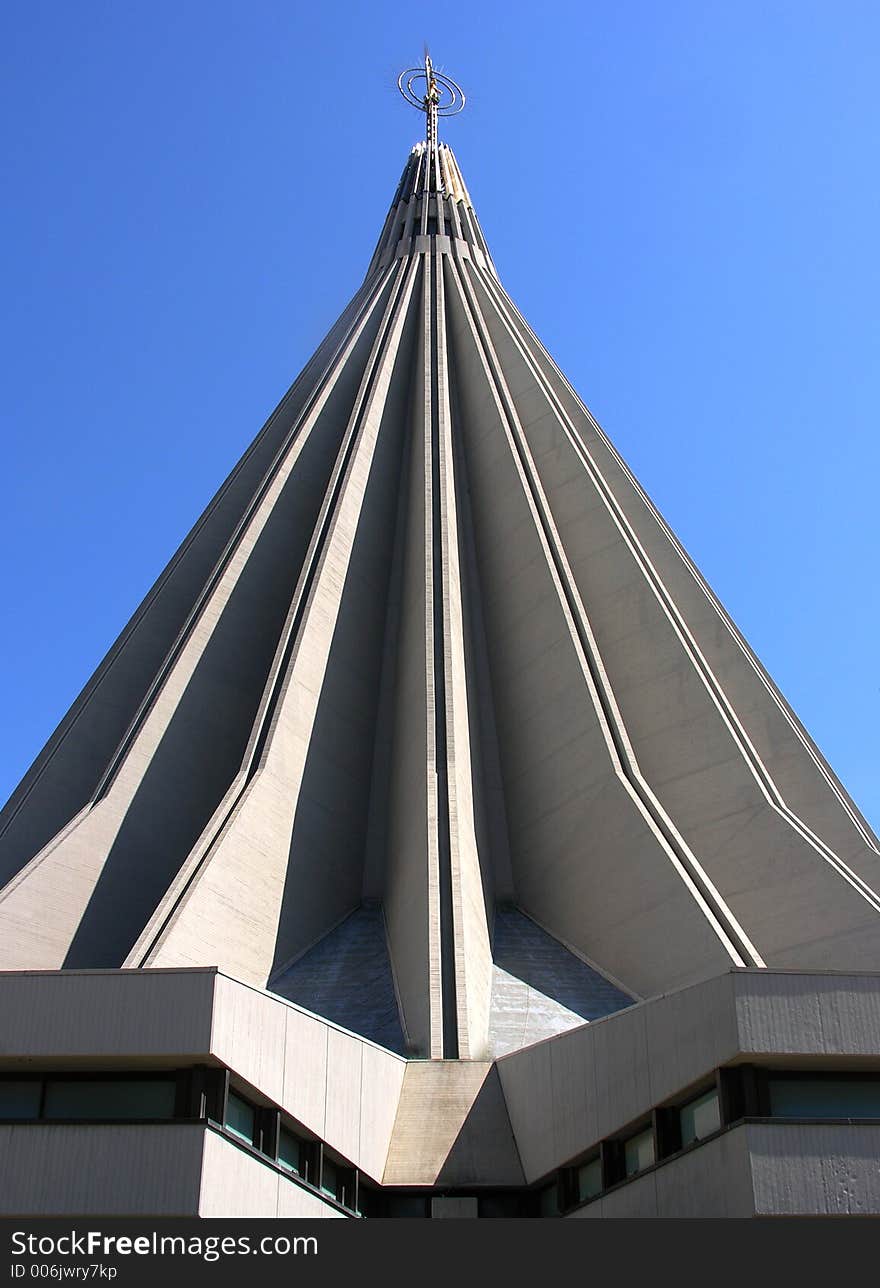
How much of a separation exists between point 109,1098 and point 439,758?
8820 mm

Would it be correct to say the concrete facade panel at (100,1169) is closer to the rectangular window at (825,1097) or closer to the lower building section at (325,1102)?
the lower building section at (325,1102)

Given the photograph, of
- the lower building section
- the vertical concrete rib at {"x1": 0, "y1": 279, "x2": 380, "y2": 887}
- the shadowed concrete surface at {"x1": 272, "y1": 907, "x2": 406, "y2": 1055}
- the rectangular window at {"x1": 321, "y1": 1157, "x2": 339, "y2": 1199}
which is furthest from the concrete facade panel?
the vertical concrete rib at {"x1": 0, "y1": 279, "x2": 380, "y2": 887}

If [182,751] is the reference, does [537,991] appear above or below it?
below

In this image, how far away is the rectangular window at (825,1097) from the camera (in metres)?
12.5

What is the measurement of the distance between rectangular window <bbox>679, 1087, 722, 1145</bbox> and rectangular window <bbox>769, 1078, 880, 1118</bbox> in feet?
1.69

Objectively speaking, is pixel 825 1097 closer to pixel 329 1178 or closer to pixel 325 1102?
pixel 325 1102

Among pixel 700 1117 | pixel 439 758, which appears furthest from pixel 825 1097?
pixel 439 758

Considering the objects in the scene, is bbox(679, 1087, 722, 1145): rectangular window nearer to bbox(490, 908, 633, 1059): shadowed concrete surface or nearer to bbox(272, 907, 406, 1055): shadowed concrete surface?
bbox(490, 908, 633, 1059): shadowed concrete surface

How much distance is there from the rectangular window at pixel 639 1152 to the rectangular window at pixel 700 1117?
47cm

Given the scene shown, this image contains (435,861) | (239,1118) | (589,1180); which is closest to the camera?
(239,1118)

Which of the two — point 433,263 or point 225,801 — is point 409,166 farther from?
point 225,801

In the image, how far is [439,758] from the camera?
20.7m

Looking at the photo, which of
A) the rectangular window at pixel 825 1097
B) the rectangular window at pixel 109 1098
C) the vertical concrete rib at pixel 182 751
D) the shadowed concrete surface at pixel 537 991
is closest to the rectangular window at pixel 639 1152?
the rectangular window at pixel 825 1097

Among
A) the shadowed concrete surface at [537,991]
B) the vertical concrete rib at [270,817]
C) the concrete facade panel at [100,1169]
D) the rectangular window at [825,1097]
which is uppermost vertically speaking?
the vertical concrete rib at [270,817]
